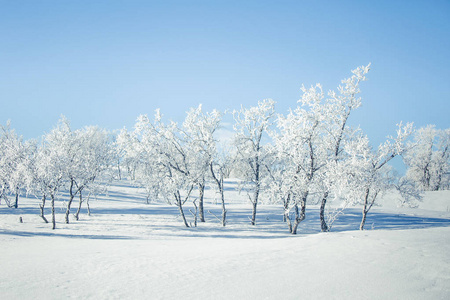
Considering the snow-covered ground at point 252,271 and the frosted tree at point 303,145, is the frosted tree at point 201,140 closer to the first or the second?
the frosted tree at point 303,145

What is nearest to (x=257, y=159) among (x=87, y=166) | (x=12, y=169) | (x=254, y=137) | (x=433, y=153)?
(x=254, y=137)

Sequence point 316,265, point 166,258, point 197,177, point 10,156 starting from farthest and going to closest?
point 10,156
point 197,177
point 166,258
point 316,265

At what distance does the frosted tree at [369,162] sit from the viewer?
17.5 meters

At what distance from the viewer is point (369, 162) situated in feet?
60.3

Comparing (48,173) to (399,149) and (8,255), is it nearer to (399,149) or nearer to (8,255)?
(8,255)

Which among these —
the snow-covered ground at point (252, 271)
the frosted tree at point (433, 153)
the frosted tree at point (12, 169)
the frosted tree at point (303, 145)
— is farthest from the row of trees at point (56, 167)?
the frosted tree at point (433, 153)

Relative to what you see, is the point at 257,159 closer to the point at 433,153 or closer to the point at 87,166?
the point at 87,166

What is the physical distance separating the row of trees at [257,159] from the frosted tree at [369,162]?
0.22 feet

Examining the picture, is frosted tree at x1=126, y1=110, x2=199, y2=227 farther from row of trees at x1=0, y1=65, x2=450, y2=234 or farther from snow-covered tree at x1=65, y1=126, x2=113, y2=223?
snow-covered tree at x1=65, y1=126, x2=113, y2=223

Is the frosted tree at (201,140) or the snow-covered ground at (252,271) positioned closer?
the snow-covered ground at (252,271)

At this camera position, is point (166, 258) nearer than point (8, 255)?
Yes

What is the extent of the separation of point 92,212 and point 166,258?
76.9 feet

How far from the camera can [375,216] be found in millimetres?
29125

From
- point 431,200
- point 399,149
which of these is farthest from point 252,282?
point 431,200
